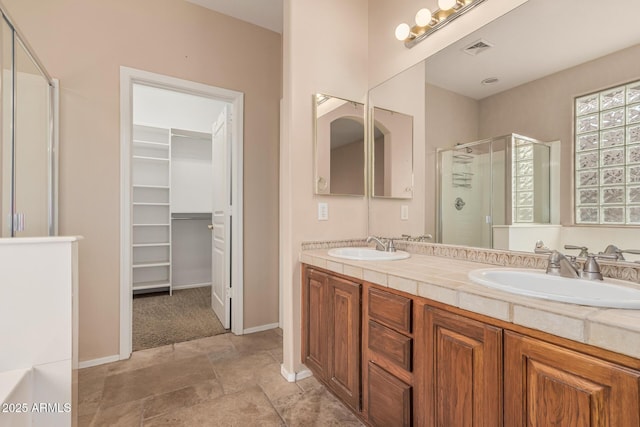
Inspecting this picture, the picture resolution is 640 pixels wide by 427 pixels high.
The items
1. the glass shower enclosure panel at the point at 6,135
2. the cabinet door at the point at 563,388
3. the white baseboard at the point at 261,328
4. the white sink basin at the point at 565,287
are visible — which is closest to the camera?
the cabinet door at the point at 563,388

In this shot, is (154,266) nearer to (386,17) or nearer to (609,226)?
(386,17)

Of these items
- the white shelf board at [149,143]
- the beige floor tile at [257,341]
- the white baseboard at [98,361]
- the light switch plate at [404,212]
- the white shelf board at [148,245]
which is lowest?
the beige floor tile at [257,341]

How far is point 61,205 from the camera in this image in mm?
2053

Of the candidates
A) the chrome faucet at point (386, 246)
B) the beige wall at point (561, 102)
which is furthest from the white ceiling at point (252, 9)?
the chrome faucet at point (386, 246)

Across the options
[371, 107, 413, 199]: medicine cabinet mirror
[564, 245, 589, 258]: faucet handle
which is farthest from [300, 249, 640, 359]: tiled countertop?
[371, 107, 413, 199]: medicine cabinet mirror

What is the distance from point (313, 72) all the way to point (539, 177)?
1479 millimetres

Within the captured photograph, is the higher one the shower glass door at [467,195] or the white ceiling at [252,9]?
the white ceiling at [252,9]

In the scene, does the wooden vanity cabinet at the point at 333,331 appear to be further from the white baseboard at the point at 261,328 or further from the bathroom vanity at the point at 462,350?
the white baseboard at the point at 261,328

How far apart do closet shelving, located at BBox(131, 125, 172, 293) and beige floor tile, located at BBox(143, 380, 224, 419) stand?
2.48 m

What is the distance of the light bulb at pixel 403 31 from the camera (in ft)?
5.91

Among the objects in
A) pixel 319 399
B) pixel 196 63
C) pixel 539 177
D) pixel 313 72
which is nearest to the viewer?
pixel 539 177

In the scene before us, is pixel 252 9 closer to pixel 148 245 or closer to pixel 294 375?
pixel 294 375

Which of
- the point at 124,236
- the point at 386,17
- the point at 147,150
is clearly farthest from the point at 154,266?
the point at 386,17

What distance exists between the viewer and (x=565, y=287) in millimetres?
1032
